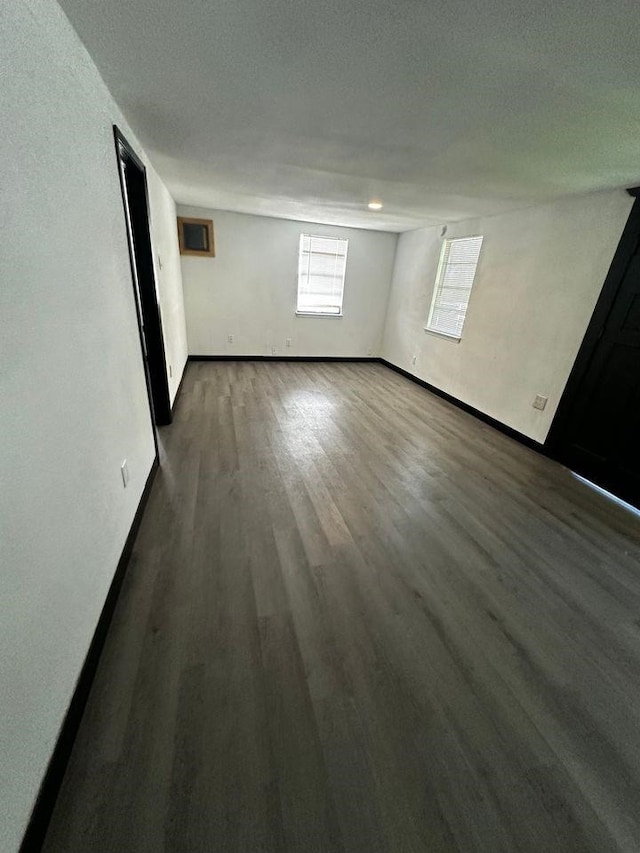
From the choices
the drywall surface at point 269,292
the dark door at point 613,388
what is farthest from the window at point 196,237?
the dark door at point 613,388

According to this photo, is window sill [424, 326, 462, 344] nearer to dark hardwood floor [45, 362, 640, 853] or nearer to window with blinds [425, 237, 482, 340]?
window with blinds [425, 237, 482, 340]

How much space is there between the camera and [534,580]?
1.84m

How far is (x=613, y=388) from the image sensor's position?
274 centimetres

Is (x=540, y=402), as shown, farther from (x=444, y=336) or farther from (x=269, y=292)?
(x=269, y=292)

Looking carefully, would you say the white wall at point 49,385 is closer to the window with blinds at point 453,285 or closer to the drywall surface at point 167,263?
the drywall surface at point 167,263

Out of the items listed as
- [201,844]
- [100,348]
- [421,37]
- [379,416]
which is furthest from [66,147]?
[379,416]

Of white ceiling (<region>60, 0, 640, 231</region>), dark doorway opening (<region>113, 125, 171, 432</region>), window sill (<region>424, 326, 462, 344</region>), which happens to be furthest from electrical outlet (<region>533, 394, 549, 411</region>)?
dark doorway opening (<region>113, 125, 171, 432</region>)

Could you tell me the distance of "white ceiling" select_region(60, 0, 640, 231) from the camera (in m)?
1.09

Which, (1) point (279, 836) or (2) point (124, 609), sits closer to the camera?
(1) point (279, 836)

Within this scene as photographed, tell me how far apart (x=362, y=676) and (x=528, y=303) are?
3.65 metres

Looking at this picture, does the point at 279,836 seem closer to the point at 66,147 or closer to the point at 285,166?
the point at 66,147

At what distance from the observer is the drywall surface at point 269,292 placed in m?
5.07

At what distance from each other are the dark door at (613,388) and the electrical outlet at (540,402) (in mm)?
207

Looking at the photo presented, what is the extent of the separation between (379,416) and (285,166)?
2.54 meters
